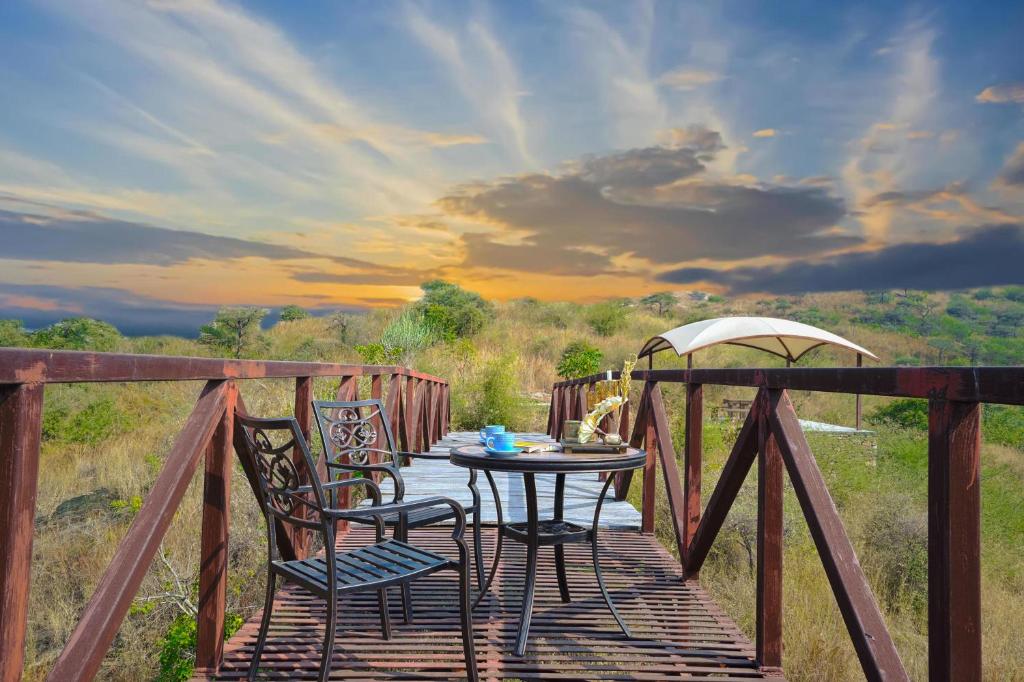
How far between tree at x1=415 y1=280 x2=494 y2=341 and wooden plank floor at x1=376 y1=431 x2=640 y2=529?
1360 centimetres

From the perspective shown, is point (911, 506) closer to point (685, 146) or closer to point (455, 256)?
point (455, 256)

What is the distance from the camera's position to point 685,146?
3869 centimetres

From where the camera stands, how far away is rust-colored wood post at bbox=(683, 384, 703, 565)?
2805mm

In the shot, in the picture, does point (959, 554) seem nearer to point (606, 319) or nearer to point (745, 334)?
point (745, 334)

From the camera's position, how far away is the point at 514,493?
191 inches

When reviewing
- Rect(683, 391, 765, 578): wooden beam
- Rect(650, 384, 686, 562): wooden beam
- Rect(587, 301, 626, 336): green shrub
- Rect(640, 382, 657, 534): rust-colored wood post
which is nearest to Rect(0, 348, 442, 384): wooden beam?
Rect(683, 391, 765, 578): wooden beam

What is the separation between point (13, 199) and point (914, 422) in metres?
30.7

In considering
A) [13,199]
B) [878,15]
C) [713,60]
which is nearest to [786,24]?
[713,60]

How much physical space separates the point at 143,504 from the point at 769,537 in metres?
1.67

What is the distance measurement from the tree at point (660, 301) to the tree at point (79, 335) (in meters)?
39.6

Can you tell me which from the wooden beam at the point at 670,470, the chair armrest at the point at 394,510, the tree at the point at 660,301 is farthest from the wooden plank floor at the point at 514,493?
the tree at the point at 660,301

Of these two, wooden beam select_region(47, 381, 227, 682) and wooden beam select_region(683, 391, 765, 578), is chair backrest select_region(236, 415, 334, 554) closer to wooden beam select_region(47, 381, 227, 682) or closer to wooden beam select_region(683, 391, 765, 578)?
wooden beam select_region(47, 381, 227, 682)

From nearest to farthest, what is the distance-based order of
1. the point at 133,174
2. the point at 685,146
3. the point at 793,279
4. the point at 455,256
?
the point at 133,174
the point at 455,256
the point at 685,146
the point at 793,279

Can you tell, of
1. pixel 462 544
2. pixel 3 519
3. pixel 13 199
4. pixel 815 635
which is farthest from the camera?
pixel 13 199
